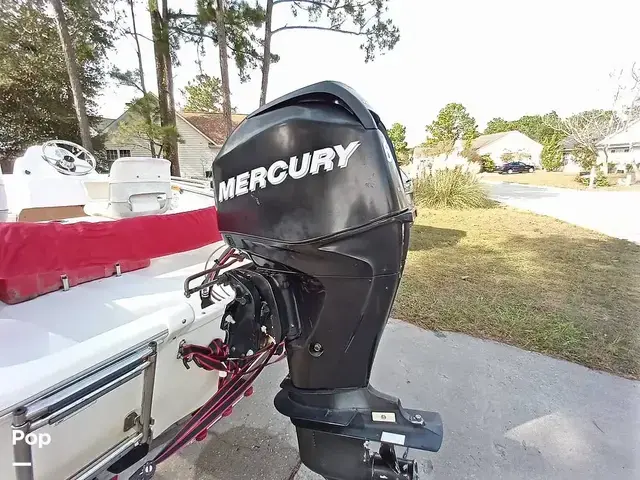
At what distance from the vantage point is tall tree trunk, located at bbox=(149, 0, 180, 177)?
8805mm

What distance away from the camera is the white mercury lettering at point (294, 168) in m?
0.84

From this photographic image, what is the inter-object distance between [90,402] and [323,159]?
732 millimetres

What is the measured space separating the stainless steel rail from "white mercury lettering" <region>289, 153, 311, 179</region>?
561mm

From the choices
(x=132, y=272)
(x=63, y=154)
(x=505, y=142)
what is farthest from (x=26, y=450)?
(x=505, y=142)

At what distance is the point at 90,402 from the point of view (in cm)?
77

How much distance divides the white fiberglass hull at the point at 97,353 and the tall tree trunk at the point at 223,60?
24.8ft

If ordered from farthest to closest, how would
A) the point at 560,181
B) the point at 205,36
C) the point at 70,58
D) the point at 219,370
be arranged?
the point at 560,181
the point at 205,36
the point at 70,58
the point at 219,370

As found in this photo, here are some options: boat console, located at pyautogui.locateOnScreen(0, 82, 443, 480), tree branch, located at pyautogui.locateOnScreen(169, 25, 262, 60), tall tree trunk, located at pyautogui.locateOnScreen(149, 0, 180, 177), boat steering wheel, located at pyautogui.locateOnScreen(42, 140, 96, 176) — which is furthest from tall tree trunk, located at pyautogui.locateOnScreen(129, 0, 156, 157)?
boat console, located at pyautogui.locateOnScreen(0, 82, 443, 480)

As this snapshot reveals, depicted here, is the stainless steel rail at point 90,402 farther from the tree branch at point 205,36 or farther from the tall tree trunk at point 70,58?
the tree branch at point 205,36

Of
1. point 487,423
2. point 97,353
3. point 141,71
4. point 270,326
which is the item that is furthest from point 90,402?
point 141,71

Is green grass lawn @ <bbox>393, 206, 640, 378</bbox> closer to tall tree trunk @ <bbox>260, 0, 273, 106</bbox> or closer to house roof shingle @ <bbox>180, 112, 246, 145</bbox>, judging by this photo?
tall tree trunk @ <bbox>260, 0, 273, 106</bbox>

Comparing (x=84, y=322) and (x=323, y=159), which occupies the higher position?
(x=323, y=159)

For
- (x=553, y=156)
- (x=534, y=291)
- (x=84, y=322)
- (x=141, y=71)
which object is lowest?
(x=534, y=291)

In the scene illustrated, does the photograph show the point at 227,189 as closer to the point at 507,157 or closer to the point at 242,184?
the point at 242,184
